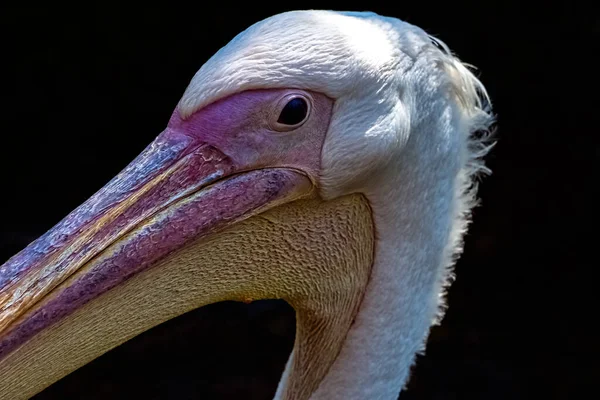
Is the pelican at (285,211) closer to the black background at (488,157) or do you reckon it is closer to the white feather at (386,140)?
the white feather at (386,140)

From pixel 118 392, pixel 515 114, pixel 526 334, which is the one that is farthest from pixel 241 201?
pixel 515 114

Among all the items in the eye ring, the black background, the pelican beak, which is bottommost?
the pelican beak

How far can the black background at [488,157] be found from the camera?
479 centimetres

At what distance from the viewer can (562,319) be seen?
4.83 metres

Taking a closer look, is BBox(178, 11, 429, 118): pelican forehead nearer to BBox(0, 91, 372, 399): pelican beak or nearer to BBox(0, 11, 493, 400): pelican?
BBox(0, 11, 493, 400): pelican

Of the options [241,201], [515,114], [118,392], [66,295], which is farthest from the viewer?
[515,114]

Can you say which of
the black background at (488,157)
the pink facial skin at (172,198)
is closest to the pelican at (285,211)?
the pink facial skin at (172,198)

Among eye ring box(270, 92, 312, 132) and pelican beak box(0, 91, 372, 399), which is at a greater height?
eye ring box(270, 92, 312, 132)

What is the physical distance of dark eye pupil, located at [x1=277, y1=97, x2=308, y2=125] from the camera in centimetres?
165

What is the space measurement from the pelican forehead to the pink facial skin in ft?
0.09

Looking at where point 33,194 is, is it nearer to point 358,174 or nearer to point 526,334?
point 526,334

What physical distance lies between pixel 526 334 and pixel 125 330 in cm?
357

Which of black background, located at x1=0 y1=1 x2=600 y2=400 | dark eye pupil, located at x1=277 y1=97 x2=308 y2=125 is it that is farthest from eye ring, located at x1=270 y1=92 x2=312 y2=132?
black background, located at x1=0 y1=1 x2=600 y2=400

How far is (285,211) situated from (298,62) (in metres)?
0.33
